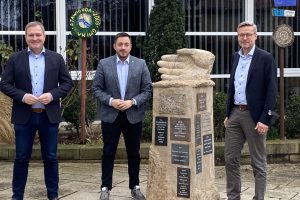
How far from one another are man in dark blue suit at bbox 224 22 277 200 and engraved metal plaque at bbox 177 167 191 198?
518mm

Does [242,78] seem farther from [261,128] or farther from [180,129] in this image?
[180,129]

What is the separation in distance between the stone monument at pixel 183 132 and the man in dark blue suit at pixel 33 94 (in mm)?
1078

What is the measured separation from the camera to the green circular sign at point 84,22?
8422mm

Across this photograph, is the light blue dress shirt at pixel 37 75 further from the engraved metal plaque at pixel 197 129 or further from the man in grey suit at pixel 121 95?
the engraved metal plaque at pixel 197 129

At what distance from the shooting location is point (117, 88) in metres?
6.07

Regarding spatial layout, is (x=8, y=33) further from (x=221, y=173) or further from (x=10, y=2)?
(x=221, y=173)

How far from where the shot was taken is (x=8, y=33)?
9922mm

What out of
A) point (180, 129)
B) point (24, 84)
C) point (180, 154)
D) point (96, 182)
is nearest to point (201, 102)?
point (180, 129)

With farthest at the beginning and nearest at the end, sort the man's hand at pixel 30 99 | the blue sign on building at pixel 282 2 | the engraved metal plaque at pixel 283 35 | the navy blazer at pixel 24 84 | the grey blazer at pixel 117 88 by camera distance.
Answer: the blue sign on building at pixel 282 2 → the engraved metal plaque at pixel 283 35 → the grey blazer at pixel 117 88 → the navy blazer at pixel 24 84 → the man's hand at pixel 30 99

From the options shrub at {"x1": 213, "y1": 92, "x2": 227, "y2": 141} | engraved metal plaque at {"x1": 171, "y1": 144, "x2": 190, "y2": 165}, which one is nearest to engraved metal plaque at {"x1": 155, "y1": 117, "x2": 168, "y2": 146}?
engraved metal plaque at {"x1": 171, "y1": 144, "x2": 190, "y2": 165}

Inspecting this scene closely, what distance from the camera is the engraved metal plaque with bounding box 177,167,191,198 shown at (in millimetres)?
5793

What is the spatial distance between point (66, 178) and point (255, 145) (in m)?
2.87

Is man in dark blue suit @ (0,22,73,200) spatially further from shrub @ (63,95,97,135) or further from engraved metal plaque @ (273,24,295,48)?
engraved metal plaque @ (273,24,295,48)

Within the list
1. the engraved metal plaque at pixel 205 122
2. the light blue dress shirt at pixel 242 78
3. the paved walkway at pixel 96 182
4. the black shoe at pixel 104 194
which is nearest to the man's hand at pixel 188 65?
the light blue dress shirt at pixel 242 78
